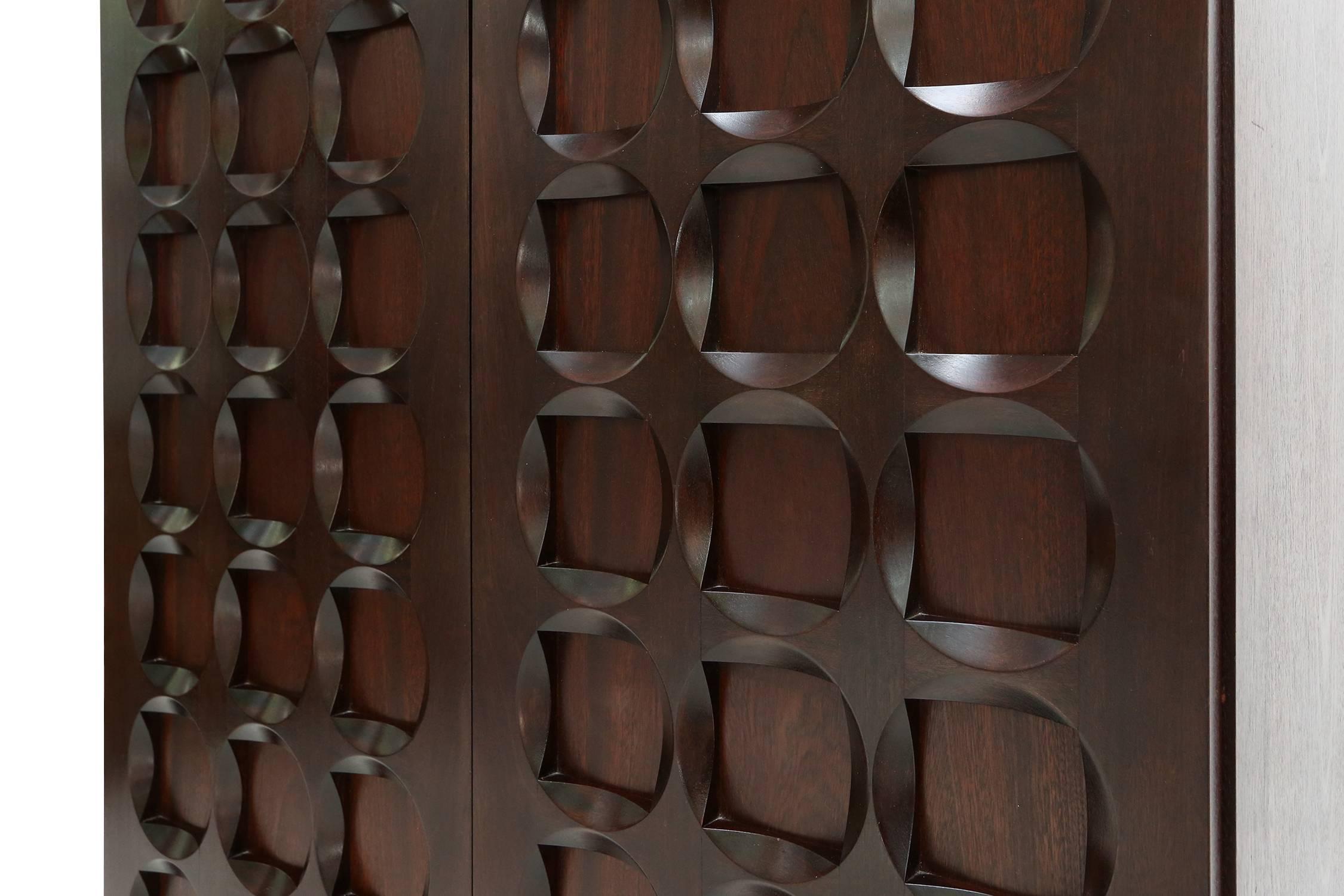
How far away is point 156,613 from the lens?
169 centimetres

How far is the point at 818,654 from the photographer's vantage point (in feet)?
3.60

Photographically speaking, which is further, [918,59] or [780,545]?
[780,545]

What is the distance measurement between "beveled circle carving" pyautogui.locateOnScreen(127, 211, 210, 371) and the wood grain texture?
1275 millimetres

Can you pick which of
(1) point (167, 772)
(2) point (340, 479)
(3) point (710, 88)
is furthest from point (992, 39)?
(1) point (167, 772)

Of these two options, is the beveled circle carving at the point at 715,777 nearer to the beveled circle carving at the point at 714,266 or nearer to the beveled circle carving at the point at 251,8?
the beveled circle carving at the point at 714,266

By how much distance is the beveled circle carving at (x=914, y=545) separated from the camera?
95cm

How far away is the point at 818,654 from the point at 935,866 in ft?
0.69

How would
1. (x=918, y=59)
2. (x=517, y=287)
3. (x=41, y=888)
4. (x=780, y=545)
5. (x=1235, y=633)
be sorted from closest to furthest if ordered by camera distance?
(x=1235, y=633) < (x=918, y=59) < (x=780, y=545) < (x=517, y=287) < (x=41, y=888)

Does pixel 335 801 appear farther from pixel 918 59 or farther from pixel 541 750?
pixel 918 59

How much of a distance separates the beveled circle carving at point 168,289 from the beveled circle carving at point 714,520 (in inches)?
31.8

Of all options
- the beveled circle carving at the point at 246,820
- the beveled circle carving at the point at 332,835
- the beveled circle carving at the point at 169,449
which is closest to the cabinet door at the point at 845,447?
the beveled circle carving at the point at 332,835

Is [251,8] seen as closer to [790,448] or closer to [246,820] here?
[790,448]

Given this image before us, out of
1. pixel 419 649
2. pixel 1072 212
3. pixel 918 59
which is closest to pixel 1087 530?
pixel 1072 212

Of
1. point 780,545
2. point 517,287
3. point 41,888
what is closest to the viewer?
point 780,545
